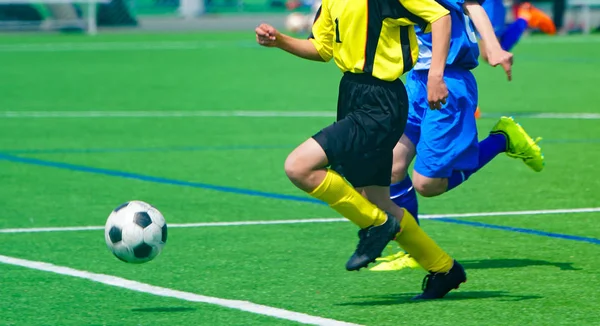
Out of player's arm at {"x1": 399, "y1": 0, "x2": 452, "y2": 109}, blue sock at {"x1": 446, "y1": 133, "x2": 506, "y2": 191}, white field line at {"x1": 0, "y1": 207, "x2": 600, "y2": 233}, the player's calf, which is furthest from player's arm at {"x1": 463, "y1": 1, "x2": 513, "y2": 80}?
white field line at {"x1": 0, "y1": 207, "x2": 600, "y2": 233}

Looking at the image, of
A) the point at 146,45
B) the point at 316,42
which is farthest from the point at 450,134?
the point at 146,45

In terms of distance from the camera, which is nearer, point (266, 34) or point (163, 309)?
point (163, 309)

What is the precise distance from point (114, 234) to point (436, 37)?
1755mm

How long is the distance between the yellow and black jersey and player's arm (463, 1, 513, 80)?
95 cm

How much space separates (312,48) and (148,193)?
3434 millimetres

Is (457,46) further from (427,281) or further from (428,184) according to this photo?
(427,281)

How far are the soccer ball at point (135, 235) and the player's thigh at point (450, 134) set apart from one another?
149 cm

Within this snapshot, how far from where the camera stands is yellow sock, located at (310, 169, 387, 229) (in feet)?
18.0

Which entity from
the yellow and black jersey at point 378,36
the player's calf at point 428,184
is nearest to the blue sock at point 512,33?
the player's calf at point 428,184

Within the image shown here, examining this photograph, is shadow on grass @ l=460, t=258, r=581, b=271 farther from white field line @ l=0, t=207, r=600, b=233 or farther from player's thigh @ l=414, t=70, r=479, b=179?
white field line @ l=0, t=207, r=600, b=233

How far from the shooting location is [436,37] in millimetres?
5445

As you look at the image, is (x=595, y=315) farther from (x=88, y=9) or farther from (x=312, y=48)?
(x=88, y=9)

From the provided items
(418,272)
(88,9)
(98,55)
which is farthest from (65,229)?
(88,9)

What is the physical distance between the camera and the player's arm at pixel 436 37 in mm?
5426
